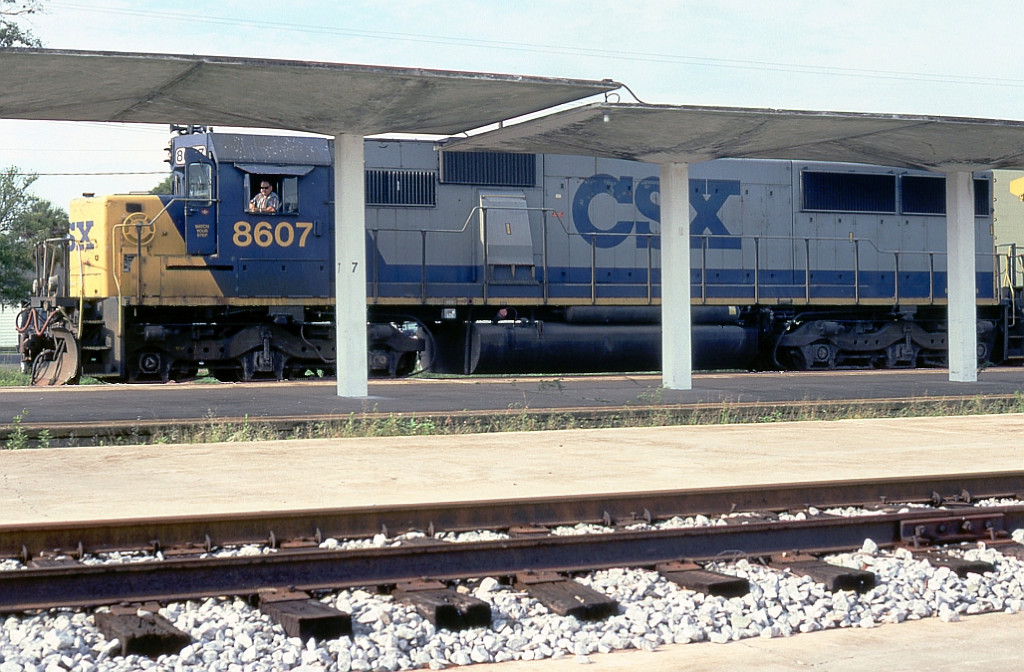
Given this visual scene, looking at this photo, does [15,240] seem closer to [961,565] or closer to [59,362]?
[59,362]

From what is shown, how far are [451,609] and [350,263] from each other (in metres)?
7.65

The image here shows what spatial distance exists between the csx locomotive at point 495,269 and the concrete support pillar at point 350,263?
343 cm

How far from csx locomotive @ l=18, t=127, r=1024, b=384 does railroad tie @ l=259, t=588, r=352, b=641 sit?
34.3 ft

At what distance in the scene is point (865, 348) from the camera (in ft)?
59.4

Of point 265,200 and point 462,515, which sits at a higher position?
point 265,200

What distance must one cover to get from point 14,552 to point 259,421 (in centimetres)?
449

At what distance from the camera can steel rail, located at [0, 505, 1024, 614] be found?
4.17 m

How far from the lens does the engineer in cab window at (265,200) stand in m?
14.5

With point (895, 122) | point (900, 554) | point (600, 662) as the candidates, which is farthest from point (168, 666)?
point (895, 122)

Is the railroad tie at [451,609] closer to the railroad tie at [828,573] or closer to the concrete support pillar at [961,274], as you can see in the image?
the railroad tie at [828,573]

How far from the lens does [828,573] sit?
462cm

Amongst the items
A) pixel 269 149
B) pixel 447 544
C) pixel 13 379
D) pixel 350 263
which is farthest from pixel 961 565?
pixel 13 379

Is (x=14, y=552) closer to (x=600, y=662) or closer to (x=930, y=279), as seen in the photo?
(x=600, y=662)

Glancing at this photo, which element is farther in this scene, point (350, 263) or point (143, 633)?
point (350, 263)
